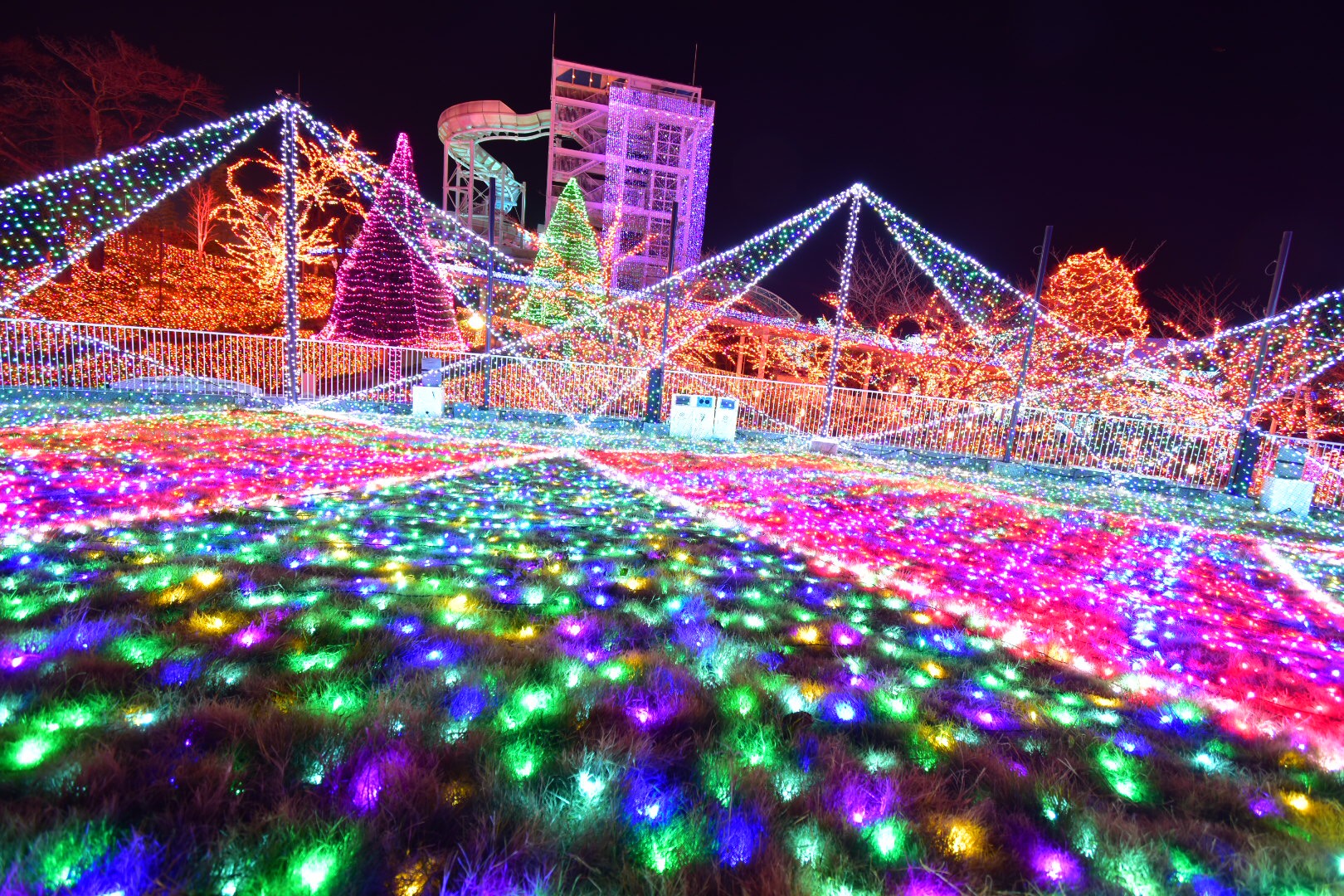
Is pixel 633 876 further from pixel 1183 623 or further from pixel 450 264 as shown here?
pixel 450 264

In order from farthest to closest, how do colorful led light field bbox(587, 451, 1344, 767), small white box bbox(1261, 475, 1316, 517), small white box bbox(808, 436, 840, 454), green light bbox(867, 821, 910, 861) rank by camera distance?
small white box bbox(808, 436, 840, 454) < small white box bbox(1261, 475, 1316, 517) < colorful led light field bbox(587, 451, 1344, 767) < green light bbox(867, 821, 910, 861)

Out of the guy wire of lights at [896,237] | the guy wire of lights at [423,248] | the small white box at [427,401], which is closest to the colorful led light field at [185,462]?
the small white box at [427,401]

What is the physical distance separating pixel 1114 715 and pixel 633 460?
19.2 feet

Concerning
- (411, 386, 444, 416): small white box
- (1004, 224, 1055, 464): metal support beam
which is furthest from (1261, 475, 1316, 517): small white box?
(411, 386, 444, 416): small white box

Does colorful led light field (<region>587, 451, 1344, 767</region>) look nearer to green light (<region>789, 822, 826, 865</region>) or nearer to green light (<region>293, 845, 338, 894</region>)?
green light (<region>789, 822, 826, 865</region>)

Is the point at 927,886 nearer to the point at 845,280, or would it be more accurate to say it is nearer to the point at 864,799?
the point at 864,799

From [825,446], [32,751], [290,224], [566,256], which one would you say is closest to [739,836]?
[32,751]

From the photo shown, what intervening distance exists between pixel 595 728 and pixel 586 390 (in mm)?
10320

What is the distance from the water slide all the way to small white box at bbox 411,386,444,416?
30.7 metres

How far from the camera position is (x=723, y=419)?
10711 mm

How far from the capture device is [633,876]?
50.4 inches

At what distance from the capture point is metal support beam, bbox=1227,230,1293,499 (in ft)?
26.6

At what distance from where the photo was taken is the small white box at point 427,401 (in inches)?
419

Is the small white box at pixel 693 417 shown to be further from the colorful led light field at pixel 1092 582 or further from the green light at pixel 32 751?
the green light at pixel 32 751
